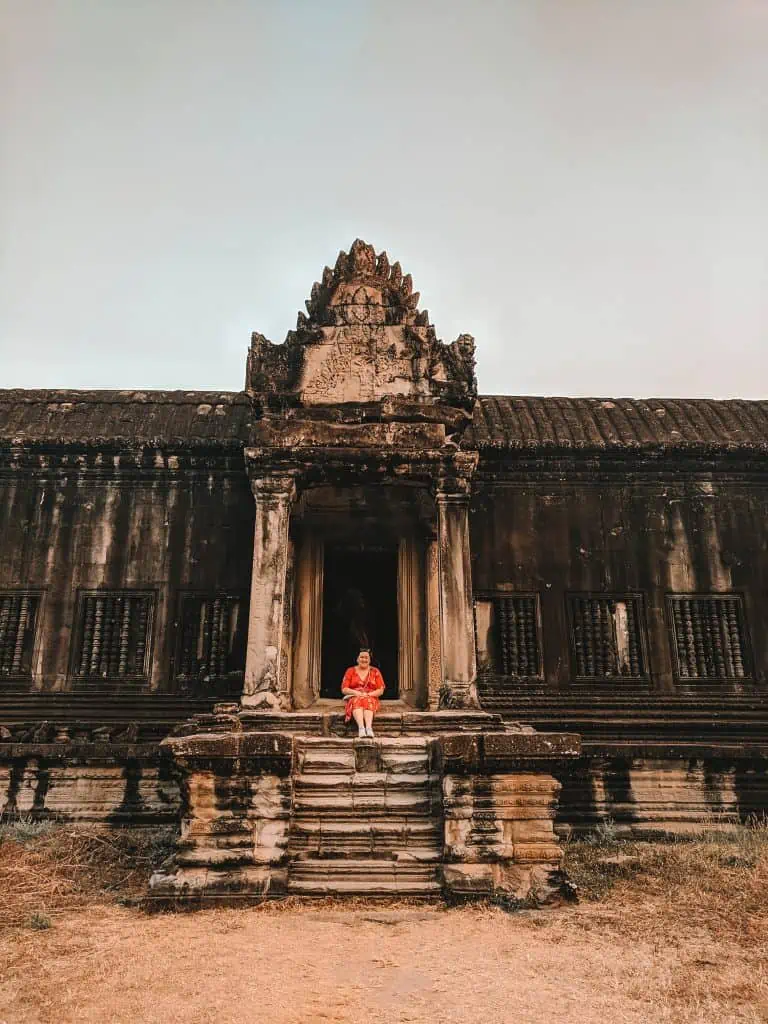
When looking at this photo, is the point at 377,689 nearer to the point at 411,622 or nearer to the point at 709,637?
the point at 411,622

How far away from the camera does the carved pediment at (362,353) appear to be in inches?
404

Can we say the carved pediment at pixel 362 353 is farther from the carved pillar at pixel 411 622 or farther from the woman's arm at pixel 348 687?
the woman's arm at pixel 348 687

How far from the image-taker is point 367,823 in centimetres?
751

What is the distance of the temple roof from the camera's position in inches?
467

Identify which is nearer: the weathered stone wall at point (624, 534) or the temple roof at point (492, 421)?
the weathered stone wall at point (624, 534)

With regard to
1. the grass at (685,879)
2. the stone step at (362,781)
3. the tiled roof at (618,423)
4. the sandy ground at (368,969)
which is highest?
the tiled roof at (618,423)

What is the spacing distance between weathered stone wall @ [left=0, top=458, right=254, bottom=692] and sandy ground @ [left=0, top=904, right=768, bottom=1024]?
5357mm

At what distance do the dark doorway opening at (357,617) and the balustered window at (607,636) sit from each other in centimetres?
309

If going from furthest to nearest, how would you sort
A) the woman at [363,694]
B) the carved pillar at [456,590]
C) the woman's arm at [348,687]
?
1. the carved pillar at [456,590]
2. the woman's arm at [348,687]
3. the woman at [363,694]

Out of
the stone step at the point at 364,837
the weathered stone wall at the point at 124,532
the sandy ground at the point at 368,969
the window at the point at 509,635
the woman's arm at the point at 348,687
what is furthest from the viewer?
the weathered stone wall at the point at 124,532

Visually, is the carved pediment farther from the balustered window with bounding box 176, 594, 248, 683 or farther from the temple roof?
the balustered window with bounding box 176, 594, 248, 683

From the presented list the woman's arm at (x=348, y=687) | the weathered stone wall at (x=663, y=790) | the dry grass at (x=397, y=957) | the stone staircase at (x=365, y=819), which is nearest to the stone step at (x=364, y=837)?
the stone staircase at (x=365, y=819)

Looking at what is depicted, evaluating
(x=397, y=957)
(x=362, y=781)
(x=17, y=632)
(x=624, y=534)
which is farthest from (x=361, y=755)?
(x=17, y=632)

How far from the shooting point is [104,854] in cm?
878
